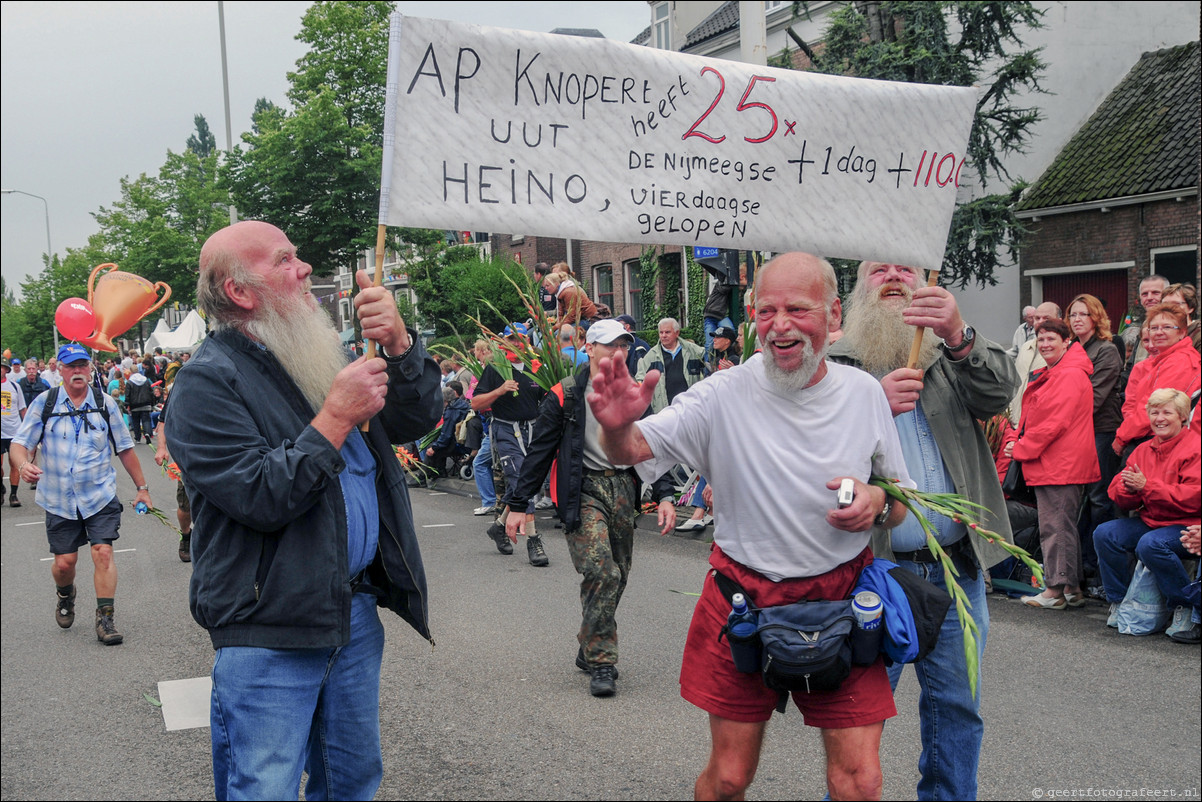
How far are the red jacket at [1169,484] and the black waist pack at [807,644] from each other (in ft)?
15.2

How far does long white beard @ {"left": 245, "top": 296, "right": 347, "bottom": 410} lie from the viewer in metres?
2.88

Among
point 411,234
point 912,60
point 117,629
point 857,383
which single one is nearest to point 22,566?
point 117,629

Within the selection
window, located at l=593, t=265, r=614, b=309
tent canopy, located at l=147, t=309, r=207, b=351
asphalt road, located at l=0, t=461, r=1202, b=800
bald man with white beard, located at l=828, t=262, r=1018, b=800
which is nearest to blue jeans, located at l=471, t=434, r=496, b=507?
asphalt road, located at l=0, t=461, r=1202, b=800

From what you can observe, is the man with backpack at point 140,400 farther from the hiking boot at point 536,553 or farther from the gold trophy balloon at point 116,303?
the gold trophy balloon at point 116,303

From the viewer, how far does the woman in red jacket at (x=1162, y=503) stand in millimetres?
6480

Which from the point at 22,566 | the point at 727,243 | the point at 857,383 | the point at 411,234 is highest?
the point at 411,234

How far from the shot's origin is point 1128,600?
6738 millimetres

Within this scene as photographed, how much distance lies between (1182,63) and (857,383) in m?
20.5

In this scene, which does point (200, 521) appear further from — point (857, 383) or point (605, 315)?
point (605, 315)

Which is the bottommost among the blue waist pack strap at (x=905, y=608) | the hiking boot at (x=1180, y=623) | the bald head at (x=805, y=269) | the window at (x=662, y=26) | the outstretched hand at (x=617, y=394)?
the hiking boot at (x=1180, y=623)

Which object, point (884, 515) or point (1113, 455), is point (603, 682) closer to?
point (884, 515)

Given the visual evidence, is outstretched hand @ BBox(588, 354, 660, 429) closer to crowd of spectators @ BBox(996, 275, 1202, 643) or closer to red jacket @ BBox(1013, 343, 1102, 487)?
crowd of spectators @ BBox(996, 275, 1202, 643)

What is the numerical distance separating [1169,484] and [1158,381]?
2.53 feet

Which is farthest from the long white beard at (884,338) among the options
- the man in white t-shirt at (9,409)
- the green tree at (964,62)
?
the man in white t-shirt at (9,409)
